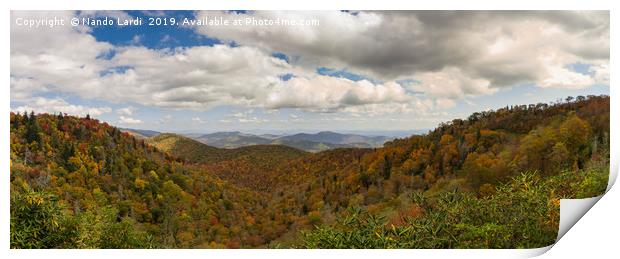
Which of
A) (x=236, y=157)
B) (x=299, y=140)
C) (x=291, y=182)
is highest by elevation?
(x=299, y=140)

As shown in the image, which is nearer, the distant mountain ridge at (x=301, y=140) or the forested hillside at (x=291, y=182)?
the forested hillside at (x=291, y=182)

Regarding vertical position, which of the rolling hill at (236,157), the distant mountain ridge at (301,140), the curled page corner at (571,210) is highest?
the distant mountain ridge at (301,140)

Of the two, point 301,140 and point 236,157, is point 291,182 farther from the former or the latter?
point 236,157

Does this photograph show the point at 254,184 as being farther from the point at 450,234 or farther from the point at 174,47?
the point at 450,234

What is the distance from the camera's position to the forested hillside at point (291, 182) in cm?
635

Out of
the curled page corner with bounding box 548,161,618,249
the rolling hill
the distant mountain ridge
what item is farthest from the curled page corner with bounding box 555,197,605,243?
the rolling hill

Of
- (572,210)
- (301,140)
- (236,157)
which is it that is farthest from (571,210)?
(236,157)

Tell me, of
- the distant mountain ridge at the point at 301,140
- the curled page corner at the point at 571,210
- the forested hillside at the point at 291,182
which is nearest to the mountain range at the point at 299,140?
the distant mountain ridge at the point at 301,140

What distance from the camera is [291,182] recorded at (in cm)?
747

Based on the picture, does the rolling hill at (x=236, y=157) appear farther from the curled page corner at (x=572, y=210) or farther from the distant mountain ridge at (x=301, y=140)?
the curled page corner at (x=572, y=210)

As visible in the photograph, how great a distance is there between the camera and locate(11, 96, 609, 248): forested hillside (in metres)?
6.35

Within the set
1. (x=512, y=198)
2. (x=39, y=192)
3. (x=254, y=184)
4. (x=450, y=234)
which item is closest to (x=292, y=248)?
(x=254, y=184)

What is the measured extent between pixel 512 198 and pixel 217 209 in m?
3.98

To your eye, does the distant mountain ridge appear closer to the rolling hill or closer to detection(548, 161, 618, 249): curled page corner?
the rolling hill
